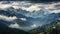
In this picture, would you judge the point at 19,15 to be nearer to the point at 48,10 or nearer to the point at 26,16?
the point at 26,16

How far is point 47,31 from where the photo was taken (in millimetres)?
1104

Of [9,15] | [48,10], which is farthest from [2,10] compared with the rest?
[48,10]

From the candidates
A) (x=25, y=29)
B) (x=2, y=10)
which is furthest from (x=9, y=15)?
(x=25, y=29)

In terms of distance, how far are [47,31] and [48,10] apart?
0.67 ft

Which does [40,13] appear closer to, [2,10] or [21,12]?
[21,12]

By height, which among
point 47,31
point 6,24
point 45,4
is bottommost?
point 47,31

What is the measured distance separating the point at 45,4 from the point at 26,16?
225mm

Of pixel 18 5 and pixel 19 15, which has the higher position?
pixel 18 5

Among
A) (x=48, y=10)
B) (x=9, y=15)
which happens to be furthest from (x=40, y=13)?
(x=9, y=15)

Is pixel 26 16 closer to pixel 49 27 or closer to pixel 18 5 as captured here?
pixel 18 5

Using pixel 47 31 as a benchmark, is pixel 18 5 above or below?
above

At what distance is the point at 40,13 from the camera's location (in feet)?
3.75

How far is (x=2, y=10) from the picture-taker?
3.81 ft

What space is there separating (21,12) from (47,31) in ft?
1.02
